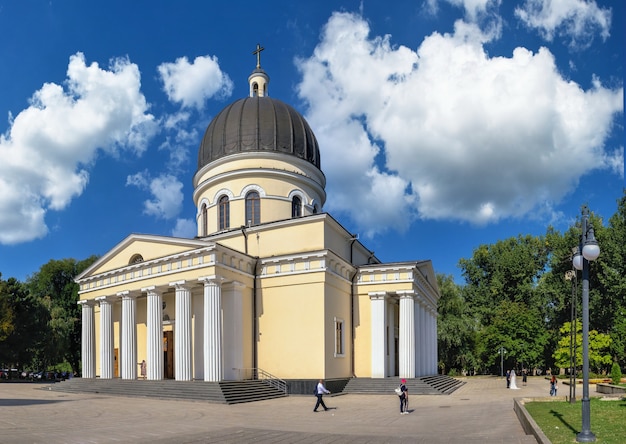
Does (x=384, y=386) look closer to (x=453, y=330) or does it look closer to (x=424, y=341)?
(x=424, y=341)

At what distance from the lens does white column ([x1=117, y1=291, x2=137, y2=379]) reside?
101 feet

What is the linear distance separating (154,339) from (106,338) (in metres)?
5.71

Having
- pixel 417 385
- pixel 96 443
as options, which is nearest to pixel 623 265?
pixel 417 385

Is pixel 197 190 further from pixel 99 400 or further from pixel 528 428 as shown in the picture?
pixel 528 428

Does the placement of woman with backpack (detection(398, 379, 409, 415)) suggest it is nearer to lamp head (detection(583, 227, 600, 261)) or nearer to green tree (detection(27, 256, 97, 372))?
lamp head (detection(583, 227, 600, 261))

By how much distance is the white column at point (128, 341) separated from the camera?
3086 cm


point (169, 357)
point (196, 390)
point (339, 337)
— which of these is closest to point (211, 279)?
point (196, 390)

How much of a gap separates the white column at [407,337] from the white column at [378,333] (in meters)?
0.99

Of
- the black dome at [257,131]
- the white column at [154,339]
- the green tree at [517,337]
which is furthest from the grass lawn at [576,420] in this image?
the green tree at [517,337]

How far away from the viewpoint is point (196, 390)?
25047mm

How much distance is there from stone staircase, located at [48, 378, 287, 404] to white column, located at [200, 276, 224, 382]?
763mm

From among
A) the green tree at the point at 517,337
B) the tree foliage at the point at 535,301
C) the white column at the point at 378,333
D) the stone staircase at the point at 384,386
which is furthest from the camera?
the green tree at the point at 517,337

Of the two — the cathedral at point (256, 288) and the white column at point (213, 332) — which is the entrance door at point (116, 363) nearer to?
the cathedral at point (256, 288)

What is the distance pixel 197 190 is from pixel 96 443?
85.6 ft
